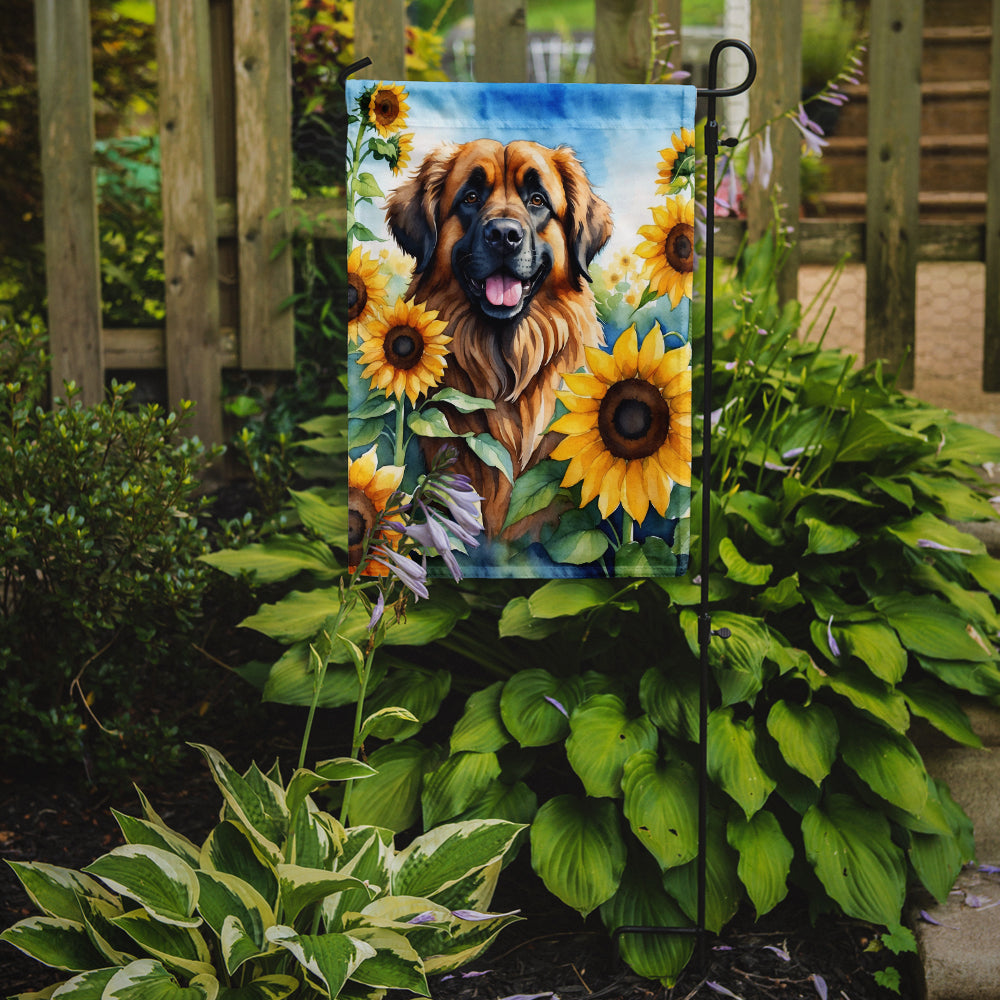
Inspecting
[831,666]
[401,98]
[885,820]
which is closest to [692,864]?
[885,820]

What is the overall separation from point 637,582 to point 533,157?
2.64 ft

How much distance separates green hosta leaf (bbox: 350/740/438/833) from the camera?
1939 millimetres

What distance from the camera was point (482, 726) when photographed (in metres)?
1.96

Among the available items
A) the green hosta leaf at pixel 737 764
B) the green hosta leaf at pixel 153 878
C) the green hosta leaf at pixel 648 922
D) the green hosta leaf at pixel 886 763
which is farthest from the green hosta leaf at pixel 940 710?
the green hosta leaf at pixel 153 878

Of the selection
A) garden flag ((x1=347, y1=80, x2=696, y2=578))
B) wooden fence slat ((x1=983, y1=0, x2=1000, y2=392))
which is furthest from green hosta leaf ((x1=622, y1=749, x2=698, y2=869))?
wooden fence slat ((x1=983, y1=0, x2=1000, y2=392))

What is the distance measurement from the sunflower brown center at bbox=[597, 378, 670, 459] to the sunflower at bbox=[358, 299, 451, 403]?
0.30m

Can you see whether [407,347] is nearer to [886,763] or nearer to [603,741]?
[603,741]

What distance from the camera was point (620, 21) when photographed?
2992mm

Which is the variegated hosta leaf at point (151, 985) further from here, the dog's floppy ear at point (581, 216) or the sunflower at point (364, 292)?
the dog's floppy ear at point (581, 216)

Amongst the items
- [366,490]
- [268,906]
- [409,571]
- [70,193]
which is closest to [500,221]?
[366,490]

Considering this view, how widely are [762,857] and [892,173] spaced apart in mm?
2298

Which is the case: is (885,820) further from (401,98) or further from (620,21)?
(620,21)

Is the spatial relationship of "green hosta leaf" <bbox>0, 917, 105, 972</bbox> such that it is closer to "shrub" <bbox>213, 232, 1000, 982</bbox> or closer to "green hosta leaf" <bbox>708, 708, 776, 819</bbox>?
"shrub" <bbox>213, 232, 1000, 982</bbox>

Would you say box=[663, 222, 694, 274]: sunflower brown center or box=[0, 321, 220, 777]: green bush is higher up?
box=[663, 222, 694, 274]: sunflower brown center
